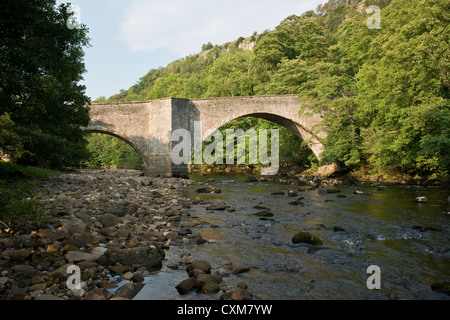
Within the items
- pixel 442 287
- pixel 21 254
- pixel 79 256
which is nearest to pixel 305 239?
pixel 442 287

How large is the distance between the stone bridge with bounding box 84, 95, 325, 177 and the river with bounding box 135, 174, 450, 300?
11.5 metres

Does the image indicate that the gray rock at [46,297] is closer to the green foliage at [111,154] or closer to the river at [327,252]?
the river at [327,252]

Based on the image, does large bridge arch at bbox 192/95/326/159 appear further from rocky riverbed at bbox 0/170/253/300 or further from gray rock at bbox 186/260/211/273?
gray rock at bbox 186/260/211/273

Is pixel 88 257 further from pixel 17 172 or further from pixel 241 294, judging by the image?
pixel 17 172

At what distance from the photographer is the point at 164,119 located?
20.3 m

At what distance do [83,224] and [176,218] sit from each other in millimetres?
2274

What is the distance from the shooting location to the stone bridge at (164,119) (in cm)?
2016

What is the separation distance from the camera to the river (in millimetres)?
3789

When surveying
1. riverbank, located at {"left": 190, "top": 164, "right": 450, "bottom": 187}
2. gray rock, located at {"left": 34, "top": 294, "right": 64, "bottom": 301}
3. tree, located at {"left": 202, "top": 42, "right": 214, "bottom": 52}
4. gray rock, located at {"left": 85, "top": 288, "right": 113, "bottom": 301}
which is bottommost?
riverbank, located at {"left": 190, "top": 164, "right": 450, "bottom": 187}

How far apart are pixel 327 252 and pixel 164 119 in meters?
16.7

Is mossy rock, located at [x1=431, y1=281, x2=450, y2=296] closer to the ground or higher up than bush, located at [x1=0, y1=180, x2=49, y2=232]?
closer to the ground

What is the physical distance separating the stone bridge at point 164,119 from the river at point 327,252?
37.8 ft

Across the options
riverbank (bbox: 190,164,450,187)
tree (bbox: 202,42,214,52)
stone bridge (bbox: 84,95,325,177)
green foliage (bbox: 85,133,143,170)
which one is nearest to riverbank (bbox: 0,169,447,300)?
riverbank (bbox: 190,164,450,187)

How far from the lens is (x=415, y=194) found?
1216 cm
